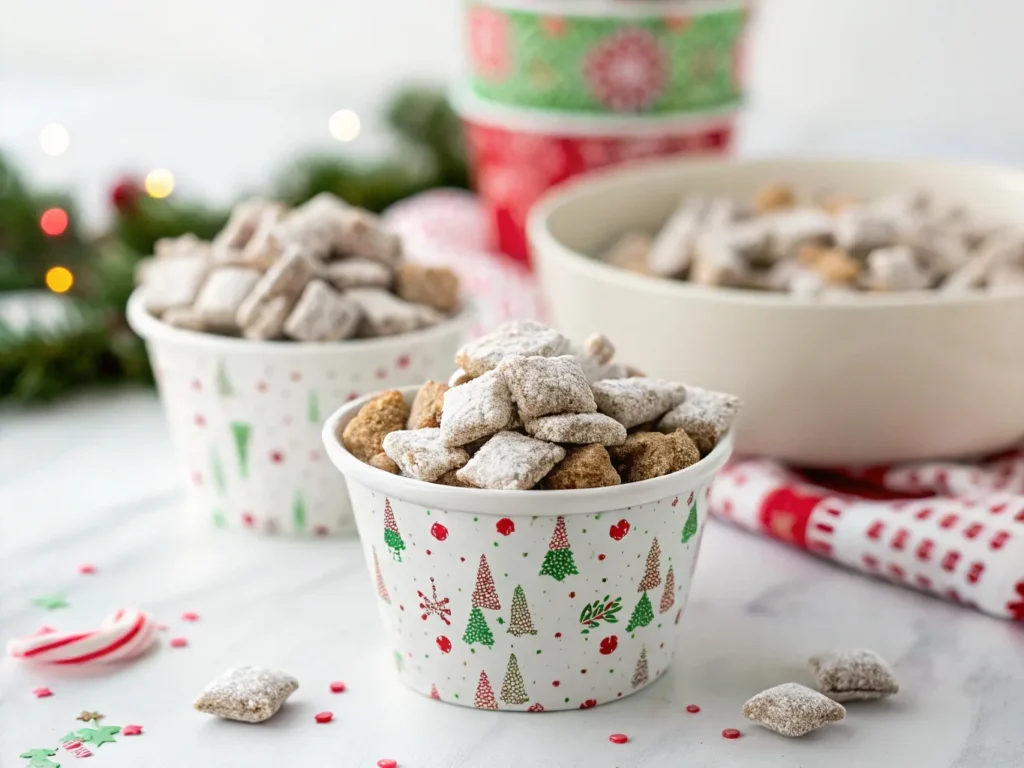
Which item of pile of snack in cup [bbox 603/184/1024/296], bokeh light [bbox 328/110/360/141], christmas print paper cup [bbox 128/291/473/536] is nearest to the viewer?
christmas print paper cup [bbox 128/291/473/536]

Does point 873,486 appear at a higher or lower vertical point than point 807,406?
lower

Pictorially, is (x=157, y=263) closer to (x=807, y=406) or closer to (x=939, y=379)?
(x=807, y=406)

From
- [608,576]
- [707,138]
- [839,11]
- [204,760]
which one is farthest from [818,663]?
[839,11]

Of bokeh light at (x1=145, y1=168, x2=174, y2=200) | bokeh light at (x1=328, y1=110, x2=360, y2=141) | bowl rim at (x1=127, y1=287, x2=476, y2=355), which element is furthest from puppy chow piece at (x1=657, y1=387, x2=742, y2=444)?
bokeh light at (x1=328, y1=110, x2=360, y2=141)

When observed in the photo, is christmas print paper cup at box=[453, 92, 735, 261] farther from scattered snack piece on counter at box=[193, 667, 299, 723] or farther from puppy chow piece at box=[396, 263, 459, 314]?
scattered snack piece on counter at box=[193, 667, 299, 723]

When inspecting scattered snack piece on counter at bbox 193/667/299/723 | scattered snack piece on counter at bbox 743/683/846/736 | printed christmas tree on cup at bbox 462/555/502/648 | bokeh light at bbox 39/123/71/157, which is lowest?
scattered snack piece on counter at bbox 743/683/846/736

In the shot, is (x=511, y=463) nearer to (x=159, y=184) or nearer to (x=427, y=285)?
(x=427, y=285)

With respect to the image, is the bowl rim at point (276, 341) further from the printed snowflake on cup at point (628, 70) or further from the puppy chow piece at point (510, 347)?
the printed snowflake on cup at point (628, 70)
